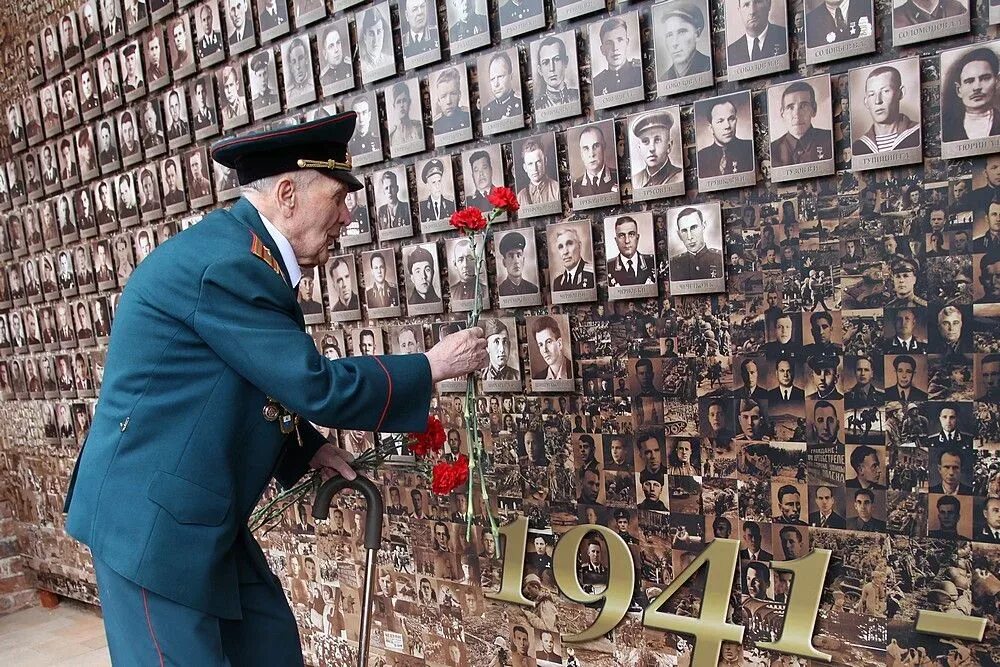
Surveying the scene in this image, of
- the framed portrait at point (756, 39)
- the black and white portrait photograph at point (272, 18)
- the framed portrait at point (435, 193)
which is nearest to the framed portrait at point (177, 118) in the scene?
the black and white portrait photograph at point (272, 18)

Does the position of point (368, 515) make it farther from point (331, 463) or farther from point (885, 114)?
point (885, 114)

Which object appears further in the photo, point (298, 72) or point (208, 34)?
point (208, 34)

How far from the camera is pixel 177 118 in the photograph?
141 inches

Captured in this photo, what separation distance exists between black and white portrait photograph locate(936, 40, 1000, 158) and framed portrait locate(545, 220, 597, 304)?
0.91 metres

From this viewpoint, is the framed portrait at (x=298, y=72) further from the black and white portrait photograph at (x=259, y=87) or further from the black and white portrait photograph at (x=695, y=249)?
the black and white portrait photograph at (x=695, y=249)

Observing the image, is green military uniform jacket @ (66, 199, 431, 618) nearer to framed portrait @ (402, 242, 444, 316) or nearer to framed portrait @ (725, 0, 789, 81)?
framed portrait @ (402, 242, 444, 316)

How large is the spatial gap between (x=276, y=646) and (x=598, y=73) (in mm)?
1698

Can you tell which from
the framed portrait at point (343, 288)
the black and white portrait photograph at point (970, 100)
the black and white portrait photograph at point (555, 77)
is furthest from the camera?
the framed portrait at point (343, 288)

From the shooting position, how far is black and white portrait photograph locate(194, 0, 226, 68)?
3.30 m

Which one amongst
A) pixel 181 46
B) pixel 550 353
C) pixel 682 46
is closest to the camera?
pixel 682 46

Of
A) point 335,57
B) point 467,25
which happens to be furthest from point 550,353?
point 335,57

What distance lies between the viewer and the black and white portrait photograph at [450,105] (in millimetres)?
2535

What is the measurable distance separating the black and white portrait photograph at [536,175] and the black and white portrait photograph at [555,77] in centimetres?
7

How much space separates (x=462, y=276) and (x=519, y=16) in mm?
796
